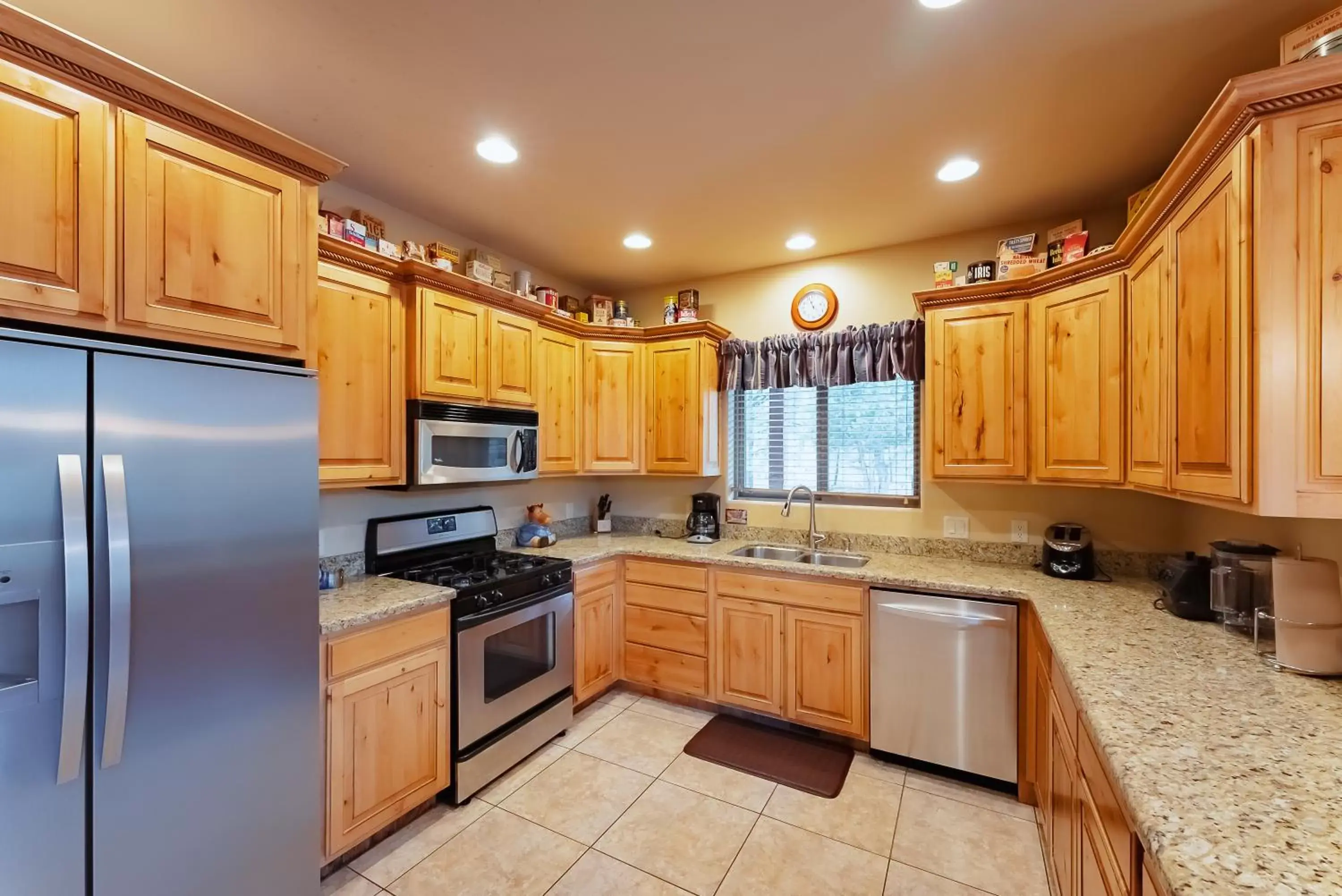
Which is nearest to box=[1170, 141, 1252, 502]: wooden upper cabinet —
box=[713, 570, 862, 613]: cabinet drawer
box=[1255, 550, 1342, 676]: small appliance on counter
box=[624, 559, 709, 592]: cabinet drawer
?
box=[1255, 550, 1342, 676]: small appliance on counter

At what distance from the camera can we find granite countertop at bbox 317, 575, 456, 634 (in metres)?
1.82

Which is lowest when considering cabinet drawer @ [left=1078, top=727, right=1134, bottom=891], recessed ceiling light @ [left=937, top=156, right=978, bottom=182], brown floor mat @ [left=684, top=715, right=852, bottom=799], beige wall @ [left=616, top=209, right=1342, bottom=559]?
brown floor mat @ [left=684, top=715, right=852, bottom=799]

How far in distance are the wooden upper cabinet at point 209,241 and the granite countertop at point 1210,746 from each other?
2314 mm

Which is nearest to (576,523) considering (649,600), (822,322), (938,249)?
(649,600)

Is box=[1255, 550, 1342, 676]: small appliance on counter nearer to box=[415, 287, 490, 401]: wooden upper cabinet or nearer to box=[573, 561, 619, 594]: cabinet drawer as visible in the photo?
box=[573, 561, 619, 594]: cabinet drawer

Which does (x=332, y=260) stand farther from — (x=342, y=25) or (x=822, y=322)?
(x=822, y=322)

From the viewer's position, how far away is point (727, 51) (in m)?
1.58

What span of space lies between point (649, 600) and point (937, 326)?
2.18m

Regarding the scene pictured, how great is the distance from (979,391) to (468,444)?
2.56 metres

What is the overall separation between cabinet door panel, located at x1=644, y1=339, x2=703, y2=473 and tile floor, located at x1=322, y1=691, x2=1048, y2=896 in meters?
1.69

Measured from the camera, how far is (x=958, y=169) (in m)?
2.24

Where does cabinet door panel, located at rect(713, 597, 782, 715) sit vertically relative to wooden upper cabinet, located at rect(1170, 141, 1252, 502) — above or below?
below

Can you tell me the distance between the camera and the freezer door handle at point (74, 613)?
115 cm

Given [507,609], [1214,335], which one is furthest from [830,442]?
[507,609]
